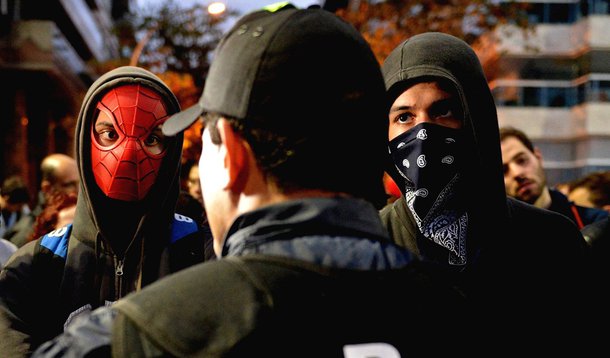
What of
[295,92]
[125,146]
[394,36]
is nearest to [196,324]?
[295,92]

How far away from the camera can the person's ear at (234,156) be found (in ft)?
5.23

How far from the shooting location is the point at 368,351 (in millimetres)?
1430

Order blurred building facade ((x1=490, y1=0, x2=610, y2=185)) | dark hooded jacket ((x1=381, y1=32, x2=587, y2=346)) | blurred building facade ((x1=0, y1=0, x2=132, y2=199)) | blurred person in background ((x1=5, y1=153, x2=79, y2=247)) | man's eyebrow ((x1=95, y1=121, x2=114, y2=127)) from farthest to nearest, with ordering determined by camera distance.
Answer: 1. blurred building facade ((x1=490, y1=0, x2=610, y2=185))
2. blurred building facade ((x1=0, y1=0, x2=132, y2=199))
3. blurred person in background ((x1=5, y1=153, x2=79, y2=247))
4. man's eyebrow ((x1=95, y1=121, x2=114, y2=127))
5. dark hooded jacket ((x1=381, y1=32, x2=587, y2=346))

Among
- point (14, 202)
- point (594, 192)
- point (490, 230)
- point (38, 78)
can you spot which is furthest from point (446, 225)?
point (38, 78)

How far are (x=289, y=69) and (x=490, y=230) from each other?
4.53 feet

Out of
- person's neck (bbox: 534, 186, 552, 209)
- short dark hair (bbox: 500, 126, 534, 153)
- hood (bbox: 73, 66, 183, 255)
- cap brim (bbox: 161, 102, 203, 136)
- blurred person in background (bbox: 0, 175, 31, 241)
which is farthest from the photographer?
blurred person in background (bbox: 0, 175, 31, 241)

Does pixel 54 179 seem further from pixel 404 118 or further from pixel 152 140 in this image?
pixel 404 118

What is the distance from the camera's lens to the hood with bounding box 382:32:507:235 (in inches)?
105

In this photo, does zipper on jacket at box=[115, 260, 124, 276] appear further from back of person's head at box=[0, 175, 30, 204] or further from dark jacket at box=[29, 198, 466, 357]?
back of person's head at box=[0, 175, 30, 204]

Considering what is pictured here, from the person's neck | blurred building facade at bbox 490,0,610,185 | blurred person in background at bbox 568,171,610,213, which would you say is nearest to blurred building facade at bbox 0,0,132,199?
blurred person in background at bbox 568,171,610,213

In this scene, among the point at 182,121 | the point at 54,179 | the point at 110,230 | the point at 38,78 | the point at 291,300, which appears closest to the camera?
the point at 291,300

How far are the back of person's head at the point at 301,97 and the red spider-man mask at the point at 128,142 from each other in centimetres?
147

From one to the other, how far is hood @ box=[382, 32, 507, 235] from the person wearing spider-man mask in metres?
0.95

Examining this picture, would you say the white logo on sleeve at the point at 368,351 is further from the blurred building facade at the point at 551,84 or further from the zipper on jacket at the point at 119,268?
the blurred building facade at the point at 551,84
